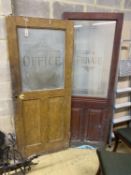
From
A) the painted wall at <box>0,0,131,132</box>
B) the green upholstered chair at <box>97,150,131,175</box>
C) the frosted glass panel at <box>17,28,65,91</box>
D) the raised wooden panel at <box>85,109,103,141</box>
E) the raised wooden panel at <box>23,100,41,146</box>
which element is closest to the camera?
the green upholstered chair at <box>97,150,131,175</box>

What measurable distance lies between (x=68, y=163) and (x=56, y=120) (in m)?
0.57

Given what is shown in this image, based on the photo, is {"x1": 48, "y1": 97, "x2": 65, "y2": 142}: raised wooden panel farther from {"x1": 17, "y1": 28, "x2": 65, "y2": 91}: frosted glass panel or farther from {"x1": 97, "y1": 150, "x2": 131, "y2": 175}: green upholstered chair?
{"x1": 97, "y1": 150, "x2": 131, "y2": 175}: green upholstered chair

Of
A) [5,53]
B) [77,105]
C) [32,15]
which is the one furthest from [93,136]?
[32,15]

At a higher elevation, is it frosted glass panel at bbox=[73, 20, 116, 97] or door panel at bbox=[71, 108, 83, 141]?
frosted glass panel at bbox=[73, 20, 116, 97]

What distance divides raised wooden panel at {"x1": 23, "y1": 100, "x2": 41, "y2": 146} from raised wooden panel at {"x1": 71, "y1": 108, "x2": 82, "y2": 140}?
0.50m

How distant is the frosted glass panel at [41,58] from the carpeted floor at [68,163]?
0.97 metres

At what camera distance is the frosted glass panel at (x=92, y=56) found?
2152 millimetres

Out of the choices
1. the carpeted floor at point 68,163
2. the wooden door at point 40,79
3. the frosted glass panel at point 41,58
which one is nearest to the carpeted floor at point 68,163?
the carpeted floor at point 68,163

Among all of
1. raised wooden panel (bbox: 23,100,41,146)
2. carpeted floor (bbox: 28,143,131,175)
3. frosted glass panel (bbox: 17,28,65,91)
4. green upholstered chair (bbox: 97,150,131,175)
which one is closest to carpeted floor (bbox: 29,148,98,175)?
carpeted floor (bbox: 28,143,131,175)

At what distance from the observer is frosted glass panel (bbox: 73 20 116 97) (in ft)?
7.06

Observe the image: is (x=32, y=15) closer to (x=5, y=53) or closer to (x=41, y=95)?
(x=5, y=53)

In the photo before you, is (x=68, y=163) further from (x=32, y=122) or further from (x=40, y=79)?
(x=40, y=79)

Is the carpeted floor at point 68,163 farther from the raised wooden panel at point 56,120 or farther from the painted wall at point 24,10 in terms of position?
the painted wall at point 24,10

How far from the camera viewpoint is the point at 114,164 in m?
1.55
